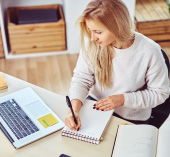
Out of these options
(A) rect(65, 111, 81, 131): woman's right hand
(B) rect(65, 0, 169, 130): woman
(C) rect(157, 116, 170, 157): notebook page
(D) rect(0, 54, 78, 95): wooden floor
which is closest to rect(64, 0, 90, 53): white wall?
(D) rect(0, 54, 78, 95): wooden floor

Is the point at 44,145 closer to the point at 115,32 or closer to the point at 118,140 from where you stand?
the point at 118,140

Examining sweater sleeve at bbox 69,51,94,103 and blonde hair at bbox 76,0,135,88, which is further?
sweater sleeve at bbox 69,51,94,103

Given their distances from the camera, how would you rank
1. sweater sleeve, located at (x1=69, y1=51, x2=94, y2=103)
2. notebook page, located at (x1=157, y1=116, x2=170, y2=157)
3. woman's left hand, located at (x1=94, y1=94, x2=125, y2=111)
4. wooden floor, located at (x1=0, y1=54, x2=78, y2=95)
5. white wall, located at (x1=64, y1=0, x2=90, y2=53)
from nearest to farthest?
notebook page, located at (x1=157, y1=116, x2=170, y2=157) < woman's left hand, located at (x1=94, y1=94, x2=125, y2=111) < sweater sleeve, located at (x1=69, y1=51, x2=94, y2=103) < wooden floor, located at (x1=0, y1=54, x2=78, y2=95) < white wall, located at (x1=64, y1=0, x2=90, y2=53)

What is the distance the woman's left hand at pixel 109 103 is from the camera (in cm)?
149

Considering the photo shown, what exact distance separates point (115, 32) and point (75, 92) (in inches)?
14.1

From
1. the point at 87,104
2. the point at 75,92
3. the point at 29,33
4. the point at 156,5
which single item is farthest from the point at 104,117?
the point at 156,5

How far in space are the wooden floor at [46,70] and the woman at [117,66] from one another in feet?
3.53

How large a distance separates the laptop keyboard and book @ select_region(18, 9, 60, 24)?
165 cm

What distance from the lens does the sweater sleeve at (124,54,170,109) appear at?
61.7 inches

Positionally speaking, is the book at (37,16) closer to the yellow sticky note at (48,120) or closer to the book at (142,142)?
the yellow sticky note at (48,120)

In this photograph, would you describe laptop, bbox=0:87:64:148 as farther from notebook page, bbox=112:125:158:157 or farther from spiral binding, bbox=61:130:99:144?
notebook page, bbox=112:125:158:157

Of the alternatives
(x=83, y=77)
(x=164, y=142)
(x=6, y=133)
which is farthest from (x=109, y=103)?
(x=6, y=133)

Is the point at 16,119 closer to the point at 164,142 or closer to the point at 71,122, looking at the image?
the point at 71,122

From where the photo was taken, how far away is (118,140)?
132 cm
